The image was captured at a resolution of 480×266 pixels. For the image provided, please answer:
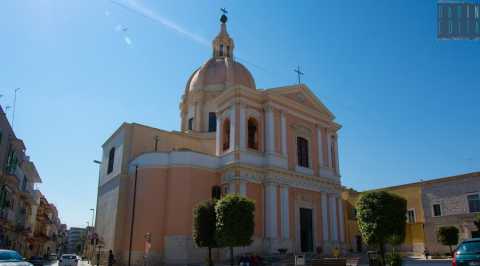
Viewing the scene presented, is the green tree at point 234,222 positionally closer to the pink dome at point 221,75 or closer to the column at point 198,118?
A: the column at point 198,118

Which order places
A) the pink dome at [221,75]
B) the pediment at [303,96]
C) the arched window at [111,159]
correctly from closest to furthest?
1. the pediment at [303,96]
2. the arched window at [111,159]
3. the pink dome at [221,75]

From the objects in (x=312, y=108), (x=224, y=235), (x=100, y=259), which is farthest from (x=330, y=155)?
(x=100, y=259)

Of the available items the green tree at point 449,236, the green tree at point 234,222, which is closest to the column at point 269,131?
the green tree at point 234,222

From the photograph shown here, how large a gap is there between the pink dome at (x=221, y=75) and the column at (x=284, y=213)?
11.2 m

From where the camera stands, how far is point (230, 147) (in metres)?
25.2

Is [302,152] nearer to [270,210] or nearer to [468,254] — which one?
[270,210]

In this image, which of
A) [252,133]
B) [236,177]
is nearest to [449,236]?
[252,133]

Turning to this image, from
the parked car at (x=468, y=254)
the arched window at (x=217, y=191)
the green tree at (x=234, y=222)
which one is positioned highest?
the arched window at (x=217, y=191)

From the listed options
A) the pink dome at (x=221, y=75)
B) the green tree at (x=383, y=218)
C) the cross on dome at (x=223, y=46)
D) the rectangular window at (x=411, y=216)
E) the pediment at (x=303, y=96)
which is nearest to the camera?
the green tree at (x=383, y=218)

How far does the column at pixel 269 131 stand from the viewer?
83.8ft

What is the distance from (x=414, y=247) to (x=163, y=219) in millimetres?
20654

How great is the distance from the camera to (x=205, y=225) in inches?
714

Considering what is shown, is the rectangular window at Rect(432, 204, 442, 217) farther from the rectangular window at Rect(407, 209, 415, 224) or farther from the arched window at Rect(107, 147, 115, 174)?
the arched window at Rect(107, 147, 115, 174)

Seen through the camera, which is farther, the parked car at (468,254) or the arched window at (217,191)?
the arched window at (217,191)
